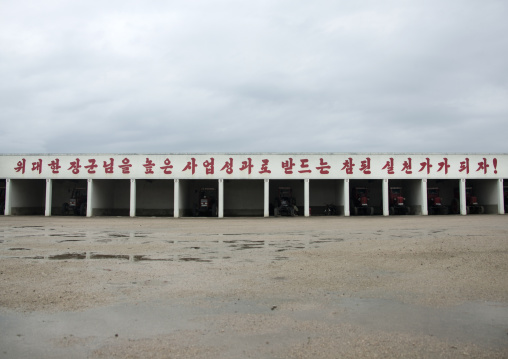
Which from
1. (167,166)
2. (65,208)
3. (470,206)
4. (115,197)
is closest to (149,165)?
(167,166)

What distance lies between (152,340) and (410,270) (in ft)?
17.5

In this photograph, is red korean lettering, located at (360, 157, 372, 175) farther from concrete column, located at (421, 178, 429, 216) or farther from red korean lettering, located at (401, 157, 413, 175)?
concrete column, located at (421, 178, 429, 216)

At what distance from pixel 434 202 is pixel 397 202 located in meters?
3.14

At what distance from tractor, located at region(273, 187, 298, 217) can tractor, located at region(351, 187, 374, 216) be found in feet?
15.8

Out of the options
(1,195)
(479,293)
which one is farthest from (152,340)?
(1,195)

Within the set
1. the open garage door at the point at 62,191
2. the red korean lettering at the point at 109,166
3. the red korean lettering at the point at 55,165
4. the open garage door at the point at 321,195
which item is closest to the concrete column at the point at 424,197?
the open garage door at the point at 321,195

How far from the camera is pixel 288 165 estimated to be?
30.8m

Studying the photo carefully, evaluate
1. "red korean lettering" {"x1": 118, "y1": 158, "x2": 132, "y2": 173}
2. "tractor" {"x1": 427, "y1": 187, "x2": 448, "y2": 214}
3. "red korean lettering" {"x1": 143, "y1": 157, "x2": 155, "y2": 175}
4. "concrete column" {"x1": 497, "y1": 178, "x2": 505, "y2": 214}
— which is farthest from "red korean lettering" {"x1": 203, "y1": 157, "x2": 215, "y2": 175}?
"concrete column" {"x1": 497, "y1": 178, "x2": 505, "y2": 214}

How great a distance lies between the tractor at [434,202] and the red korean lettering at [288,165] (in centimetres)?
1156

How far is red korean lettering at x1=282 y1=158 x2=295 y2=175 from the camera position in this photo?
30.8 metres

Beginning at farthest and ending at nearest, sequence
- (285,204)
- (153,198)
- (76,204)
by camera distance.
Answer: (153,198) < (76,204) < (285,204)

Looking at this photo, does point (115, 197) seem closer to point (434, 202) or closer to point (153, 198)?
point (153, 198)

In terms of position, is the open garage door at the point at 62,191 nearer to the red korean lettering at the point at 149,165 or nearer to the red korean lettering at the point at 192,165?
the red korean lettering at the point at 149,165

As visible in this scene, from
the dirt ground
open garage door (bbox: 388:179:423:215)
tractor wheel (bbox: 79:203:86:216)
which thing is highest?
open garage door (bbox: 388:179:423:215)
